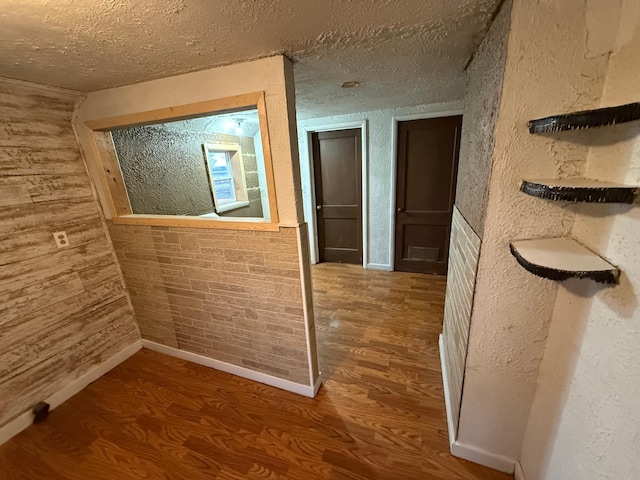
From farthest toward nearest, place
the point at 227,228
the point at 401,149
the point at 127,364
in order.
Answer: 1. the point at 401,149
2. the point at 127,364
3. the point at 227,228

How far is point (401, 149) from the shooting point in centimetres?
312

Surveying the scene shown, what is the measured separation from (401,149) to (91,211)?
318 centimetres

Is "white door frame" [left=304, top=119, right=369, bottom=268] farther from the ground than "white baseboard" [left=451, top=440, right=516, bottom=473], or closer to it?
farther from the ground

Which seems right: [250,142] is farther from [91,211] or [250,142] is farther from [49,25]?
[49,25]

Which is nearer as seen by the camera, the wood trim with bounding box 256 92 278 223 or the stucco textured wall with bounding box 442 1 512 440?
the stucco textured wall with bounding box 442 1 512 440

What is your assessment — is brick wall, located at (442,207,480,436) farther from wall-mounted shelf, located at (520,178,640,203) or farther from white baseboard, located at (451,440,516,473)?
wall-mounted shelf, located at (520,178,640,203)

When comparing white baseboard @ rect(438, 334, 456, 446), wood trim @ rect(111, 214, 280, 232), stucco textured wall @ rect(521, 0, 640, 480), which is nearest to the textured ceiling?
stucco textured wall @ rect(521, 0, 640, 480)

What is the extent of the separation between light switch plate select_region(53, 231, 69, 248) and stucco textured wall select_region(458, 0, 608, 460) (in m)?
2.58

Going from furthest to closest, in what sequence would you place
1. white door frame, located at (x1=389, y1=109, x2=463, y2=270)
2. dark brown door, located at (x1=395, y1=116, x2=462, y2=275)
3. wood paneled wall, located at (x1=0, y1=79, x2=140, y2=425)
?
dark brown door, located at (x1=395, y1=116, x2=462, y2=275), white door frame, located at (x1=389, y1=109, x2=463, y2=270), wood paneled wall, located at (x1=0, y1=79, x2=140, y2=425)

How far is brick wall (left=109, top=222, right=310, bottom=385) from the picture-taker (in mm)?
1548

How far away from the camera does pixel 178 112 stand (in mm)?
1444

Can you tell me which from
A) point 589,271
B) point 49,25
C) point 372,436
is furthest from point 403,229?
point 49,25

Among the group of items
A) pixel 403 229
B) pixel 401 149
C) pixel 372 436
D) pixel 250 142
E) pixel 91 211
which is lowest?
pixel 372 436

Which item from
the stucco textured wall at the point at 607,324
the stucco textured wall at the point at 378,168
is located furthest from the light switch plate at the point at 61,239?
the stucco textured wall at the point at 607,324
